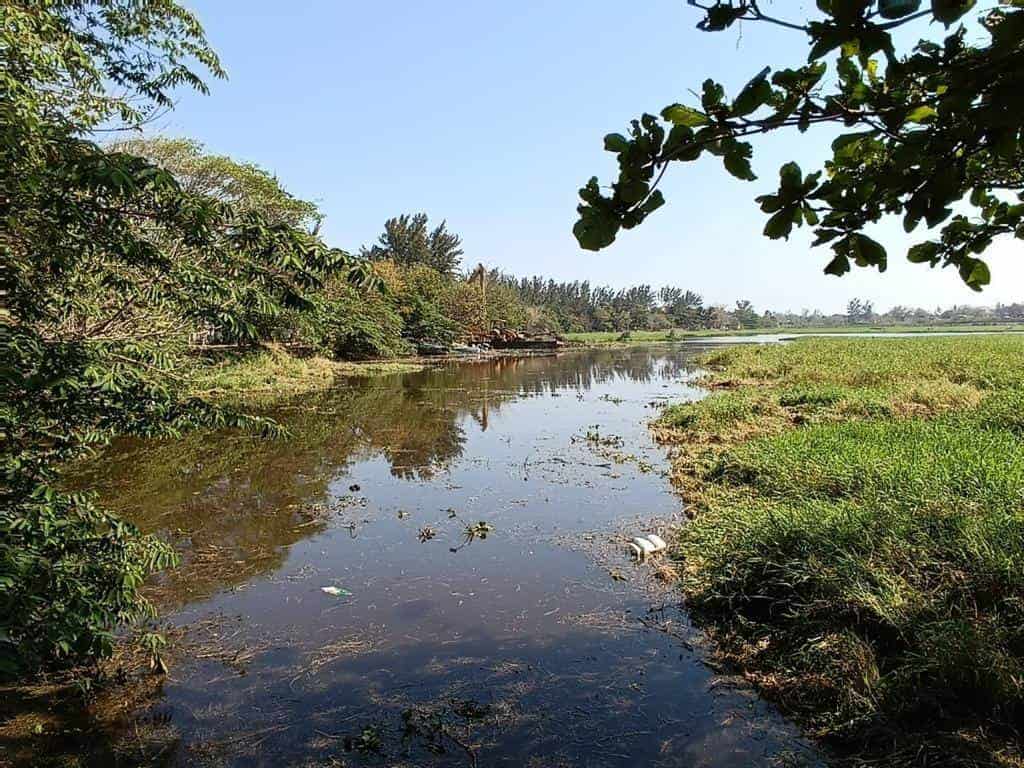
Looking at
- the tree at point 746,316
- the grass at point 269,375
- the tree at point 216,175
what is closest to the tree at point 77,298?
the grass at point 269,375

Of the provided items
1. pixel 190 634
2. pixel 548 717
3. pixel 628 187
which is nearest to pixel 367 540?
pixel 190 634

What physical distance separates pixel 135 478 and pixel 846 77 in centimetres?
989

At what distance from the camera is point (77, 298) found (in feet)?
11.6

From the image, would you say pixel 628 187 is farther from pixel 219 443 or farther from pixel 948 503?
pixel 219 443

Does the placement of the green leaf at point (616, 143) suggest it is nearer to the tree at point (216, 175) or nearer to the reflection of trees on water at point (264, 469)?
the reflection of trees on water at point (264, 469)

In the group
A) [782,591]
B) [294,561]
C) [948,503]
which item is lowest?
[294,561]

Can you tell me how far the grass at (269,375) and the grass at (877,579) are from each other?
12.6 m

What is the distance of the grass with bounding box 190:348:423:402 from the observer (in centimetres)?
1670

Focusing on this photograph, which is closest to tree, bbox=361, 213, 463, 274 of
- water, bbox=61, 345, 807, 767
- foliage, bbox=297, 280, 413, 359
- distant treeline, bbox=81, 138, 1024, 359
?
distant treeline, bbox=81, 138, 1024, 359

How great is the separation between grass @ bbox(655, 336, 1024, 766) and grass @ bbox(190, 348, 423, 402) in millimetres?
12563

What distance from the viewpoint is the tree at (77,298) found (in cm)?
263

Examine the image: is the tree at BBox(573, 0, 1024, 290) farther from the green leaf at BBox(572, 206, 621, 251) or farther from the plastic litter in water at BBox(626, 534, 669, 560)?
the plastic litter in water at BBox(626, 534, 669, 560)

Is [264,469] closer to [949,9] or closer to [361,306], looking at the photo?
[949,9]

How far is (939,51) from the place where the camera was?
1.46 metres
